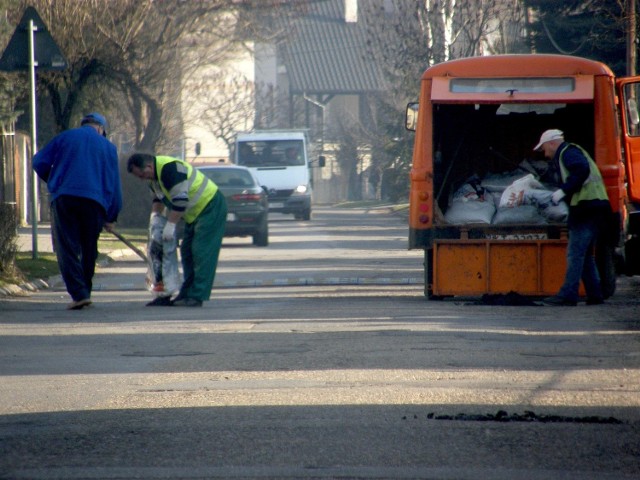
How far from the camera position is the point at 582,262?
11.9 m

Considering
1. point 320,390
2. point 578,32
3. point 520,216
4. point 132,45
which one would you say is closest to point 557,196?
point 520,216

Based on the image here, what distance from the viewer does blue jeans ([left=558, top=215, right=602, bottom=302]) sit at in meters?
11.9

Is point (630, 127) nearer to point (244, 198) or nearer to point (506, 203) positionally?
point (506, 203)

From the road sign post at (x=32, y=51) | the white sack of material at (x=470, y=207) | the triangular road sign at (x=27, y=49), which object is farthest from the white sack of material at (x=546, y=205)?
the triangular road sign at (x=27, y=49)

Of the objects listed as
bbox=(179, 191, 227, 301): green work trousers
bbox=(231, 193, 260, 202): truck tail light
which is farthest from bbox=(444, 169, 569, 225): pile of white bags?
bbox=(231, 193, 260, 202): truck tail light

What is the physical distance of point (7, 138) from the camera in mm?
23219

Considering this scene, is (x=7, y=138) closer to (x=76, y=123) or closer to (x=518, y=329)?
(x=76, y=123)

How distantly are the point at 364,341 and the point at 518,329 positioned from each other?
1.52 meters

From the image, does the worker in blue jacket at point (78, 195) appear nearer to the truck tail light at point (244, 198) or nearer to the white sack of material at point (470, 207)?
the white sack of material at point (470, 207)

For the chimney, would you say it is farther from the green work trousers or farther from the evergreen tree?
the green work trousers

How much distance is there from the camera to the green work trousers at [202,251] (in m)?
12.1

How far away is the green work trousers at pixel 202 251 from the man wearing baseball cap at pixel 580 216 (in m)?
3.30

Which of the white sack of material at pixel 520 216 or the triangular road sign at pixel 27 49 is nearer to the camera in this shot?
the white sack of material at pixel 520 216

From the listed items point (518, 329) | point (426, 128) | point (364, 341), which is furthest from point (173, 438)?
point (426, 128)
